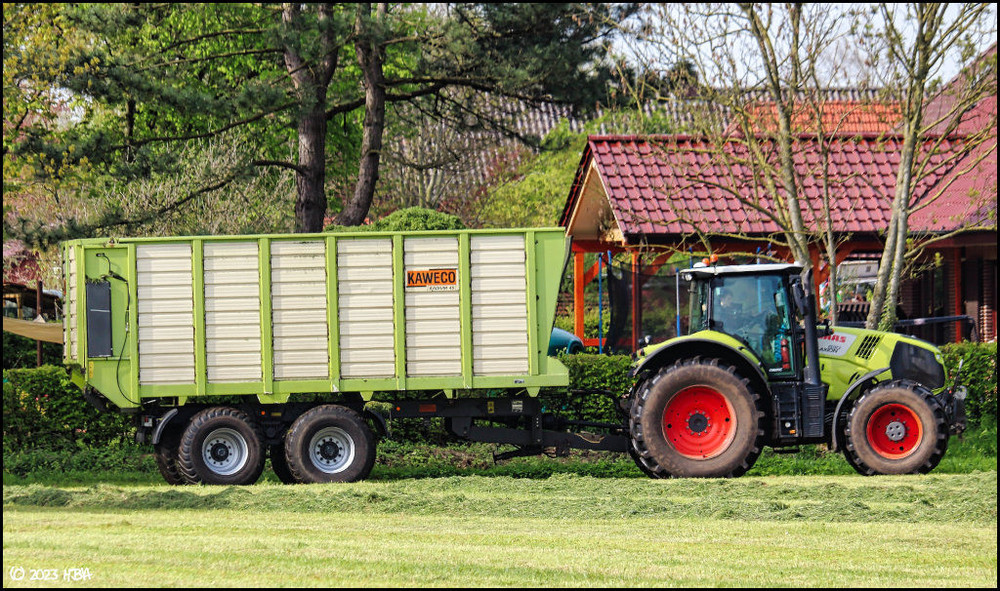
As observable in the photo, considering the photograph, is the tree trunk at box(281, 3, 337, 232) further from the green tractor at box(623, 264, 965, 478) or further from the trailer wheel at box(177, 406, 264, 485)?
the green tractor at box(623, 264, 965, 478)

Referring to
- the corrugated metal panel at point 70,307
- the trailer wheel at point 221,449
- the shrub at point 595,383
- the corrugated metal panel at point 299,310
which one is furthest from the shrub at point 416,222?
the trailer wheel at point 221,449

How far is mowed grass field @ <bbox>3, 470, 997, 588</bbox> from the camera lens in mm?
8000

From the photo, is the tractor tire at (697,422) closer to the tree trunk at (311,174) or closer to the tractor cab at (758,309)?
the tractor cab at (758,309)

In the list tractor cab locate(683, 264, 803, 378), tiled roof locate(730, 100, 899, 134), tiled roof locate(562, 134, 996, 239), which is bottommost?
tractor cab locate(683, 264, 803, 378)

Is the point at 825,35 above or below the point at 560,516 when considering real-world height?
above

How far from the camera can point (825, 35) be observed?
16.3 meters

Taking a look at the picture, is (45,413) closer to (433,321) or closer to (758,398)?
(433,321)

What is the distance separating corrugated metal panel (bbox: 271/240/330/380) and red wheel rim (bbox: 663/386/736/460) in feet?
12.4

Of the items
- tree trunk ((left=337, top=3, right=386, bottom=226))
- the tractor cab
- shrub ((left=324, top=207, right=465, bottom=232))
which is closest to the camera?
the tractor cab

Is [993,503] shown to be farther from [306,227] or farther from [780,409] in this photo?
[306,227]

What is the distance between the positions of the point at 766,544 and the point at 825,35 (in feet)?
30.3

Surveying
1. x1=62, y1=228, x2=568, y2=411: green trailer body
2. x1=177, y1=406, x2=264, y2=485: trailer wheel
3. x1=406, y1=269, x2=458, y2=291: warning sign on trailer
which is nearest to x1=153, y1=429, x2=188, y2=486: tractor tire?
x1=177, y1=406, x2=264, y2=485: trailer wheel

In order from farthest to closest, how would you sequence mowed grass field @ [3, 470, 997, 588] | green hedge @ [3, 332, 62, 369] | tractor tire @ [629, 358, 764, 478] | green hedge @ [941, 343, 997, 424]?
green hedge @ [3, 332, 62, 369] < green hedge @ [941, 343, 997, 424] < tractor tire @ [629, 358, 764, 478] < mowed grass field @ [3, 470, 997, 588]

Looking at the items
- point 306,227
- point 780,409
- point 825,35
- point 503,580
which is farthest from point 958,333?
point 503,580
